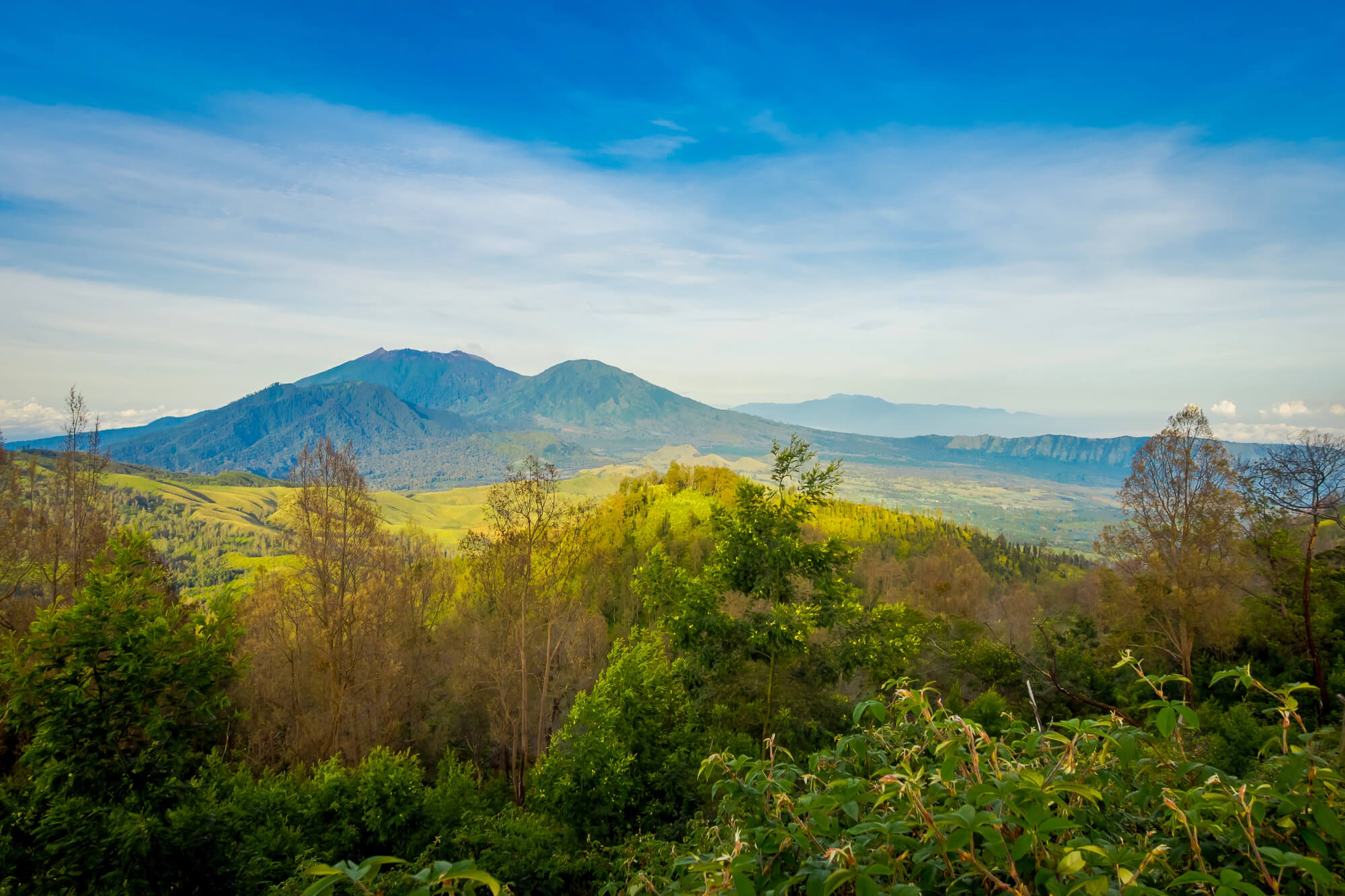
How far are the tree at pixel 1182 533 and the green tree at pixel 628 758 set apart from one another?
1248 centimetres

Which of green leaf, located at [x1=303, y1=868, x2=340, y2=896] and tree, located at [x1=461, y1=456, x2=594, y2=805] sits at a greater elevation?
green leaf, located at [x1=303, y1=868, x2=340, y2=896]

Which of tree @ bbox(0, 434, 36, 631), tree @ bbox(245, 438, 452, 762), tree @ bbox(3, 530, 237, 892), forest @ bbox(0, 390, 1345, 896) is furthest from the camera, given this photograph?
tree @ bbox(245, 438, 452, 762)

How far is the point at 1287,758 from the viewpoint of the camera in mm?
1612

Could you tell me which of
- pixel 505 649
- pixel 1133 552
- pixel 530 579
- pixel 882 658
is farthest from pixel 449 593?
pixel 1133 552

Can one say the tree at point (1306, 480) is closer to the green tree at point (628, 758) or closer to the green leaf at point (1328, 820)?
the green leaf at point (1328, 820)

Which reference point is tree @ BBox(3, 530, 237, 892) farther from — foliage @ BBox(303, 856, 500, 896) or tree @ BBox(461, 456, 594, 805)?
tree @ BBox(461, 456, 594, 805)

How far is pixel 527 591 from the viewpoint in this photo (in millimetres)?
21953

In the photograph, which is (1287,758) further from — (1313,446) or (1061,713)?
(1061,713)

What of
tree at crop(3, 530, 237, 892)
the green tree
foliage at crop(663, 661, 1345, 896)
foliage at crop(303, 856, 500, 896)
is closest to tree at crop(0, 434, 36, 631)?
tree at crop(3, 530, 237, 892)

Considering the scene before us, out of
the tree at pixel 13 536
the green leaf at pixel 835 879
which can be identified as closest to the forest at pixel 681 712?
the green leaf at pixel 835 879

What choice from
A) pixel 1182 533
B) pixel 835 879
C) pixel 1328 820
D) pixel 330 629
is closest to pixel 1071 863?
pixel 835 879

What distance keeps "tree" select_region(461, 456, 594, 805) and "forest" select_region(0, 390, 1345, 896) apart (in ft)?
0.54

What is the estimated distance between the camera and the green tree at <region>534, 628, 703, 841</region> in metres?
13.3

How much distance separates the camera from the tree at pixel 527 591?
20.2 meters
